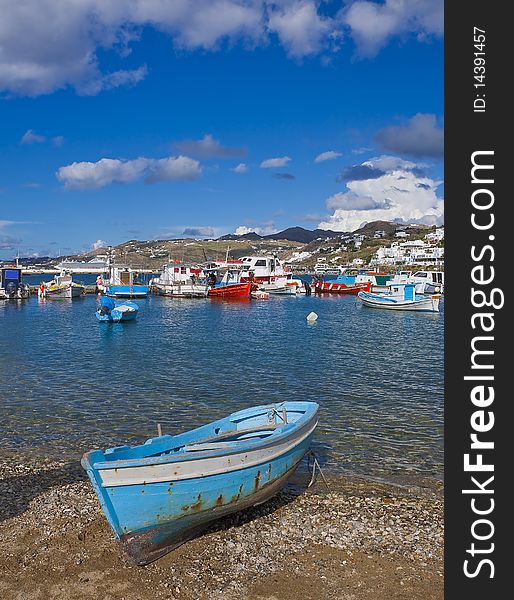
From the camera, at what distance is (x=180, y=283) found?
311 feet

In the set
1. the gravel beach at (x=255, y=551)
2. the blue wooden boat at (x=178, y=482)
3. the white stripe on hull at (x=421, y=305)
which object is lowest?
the gravel beach at (x=255, y=551)

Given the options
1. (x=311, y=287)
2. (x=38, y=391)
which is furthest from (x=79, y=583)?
(x=311, y=287)

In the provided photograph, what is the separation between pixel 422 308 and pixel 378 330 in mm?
20227

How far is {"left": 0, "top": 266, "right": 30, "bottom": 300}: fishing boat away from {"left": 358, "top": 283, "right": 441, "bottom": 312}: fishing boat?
2103 inches

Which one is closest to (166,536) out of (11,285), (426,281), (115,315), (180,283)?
(115,315)

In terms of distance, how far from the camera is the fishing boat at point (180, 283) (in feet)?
303

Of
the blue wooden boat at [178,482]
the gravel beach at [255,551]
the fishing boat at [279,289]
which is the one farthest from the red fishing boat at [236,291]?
the blue wooden boat at [178,482]

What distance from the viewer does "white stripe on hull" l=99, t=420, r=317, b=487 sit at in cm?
954

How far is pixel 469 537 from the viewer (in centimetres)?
873

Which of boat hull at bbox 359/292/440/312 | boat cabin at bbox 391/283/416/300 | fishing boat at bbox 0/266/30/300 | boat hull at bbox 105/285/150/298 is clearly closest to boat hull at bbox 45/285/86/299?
fishing boat at bbox 0/266/30/300

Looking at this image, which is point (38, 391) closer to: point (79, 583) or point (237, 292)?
point (79, 583)

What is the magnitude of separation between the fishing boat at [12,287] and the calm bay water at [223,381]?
30.1 meters

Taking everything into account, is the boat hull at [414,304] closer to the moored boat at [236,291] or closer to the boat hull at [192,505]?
the moored boat at [236,291]

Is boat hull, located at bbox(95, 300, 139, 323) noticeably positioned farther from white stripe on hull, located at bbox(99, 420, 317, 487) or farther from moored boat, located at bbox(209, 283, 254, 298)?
white stripe on hull, located at bbox(99, 420, 317, 487)
